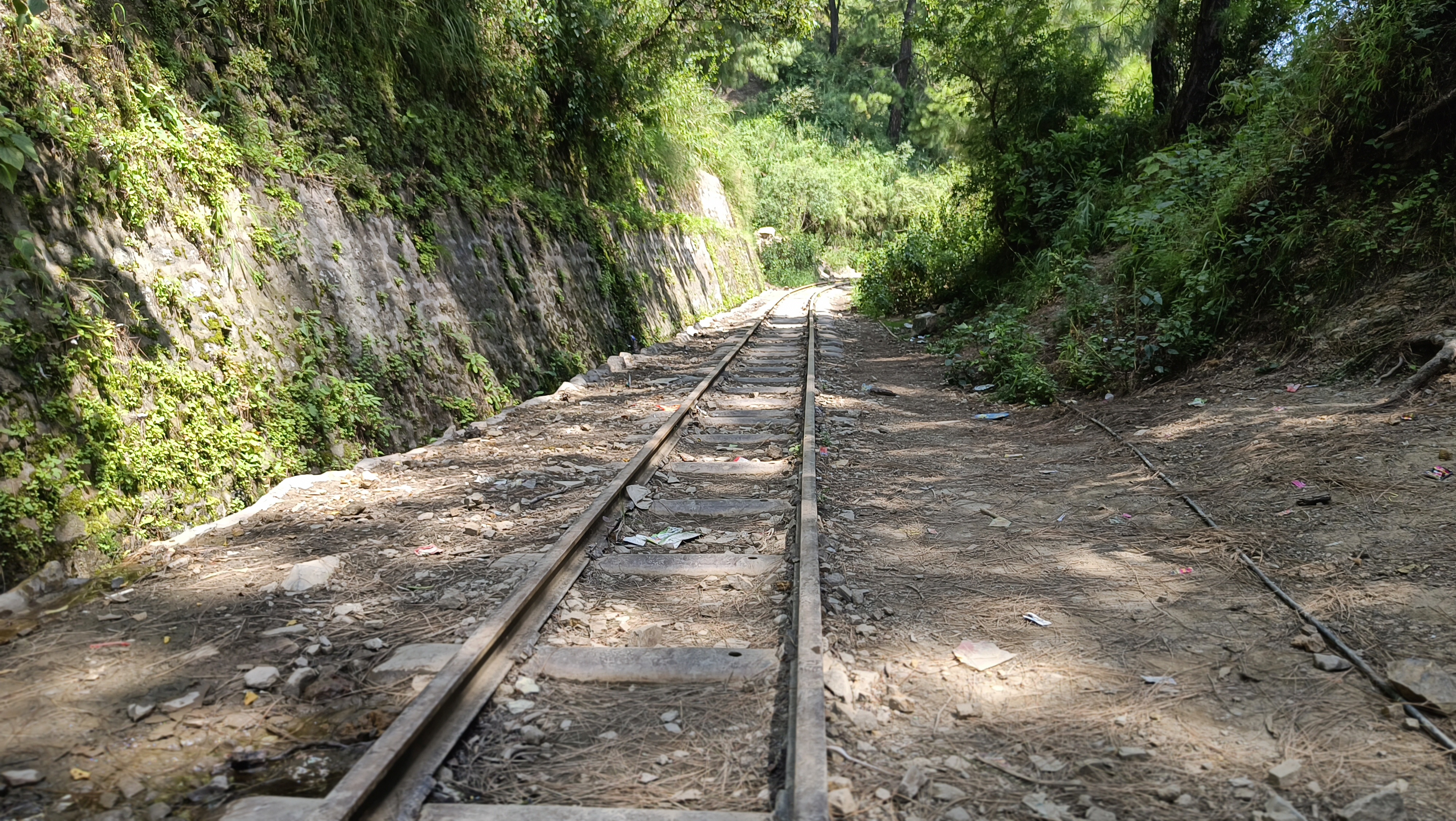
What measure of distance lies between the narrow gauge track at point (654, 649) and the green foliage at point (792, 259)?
3025cm

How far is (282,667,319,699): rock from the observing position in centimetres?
276

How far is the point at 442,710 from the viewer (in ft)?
8.21

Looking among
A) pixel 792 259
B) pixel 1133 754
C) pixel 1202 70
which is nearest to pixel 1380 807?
pixel 1133 754

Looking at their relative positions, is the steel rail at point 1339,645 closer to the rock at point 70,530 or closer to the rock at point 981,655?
the rock at point 981,655

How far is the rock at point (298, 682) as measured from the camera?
2.76 metres

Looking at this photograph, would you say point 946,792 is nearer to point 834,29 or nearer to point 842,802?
point 842,802

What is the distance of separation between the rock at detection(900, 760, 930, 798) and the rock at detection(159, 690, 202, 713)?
7.66 ft

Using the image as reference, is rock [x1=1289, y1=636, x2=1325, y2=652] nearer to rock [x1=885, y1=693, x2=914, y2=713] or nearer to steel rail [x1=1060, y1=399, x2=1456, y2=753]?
steel rail [x1=1060, y1=399, x2=1456, y2=753]

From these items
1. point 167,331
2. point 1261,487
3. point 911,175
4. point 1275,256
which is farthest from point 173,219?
point 911,175

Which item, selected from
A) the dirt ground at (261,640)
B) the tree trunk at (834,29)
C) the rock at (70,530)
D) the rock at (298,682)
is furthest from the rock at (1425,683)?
the tree trunk at (834,29)

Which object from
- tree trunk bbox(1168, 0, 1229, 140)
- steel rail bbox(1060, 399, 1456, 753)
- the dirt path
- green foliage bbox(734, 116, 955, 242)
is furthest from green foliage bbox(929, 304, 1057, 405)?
green foliage bbox(734, 116, 955, 242)

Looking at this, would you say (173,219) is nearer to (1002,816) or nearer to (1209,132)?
(1002,816)

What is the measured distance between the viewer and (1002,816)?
2172 mm

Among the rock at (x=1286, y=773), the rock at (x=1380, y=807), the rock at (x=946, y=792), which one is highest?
the rock at (x=946, y=792)
